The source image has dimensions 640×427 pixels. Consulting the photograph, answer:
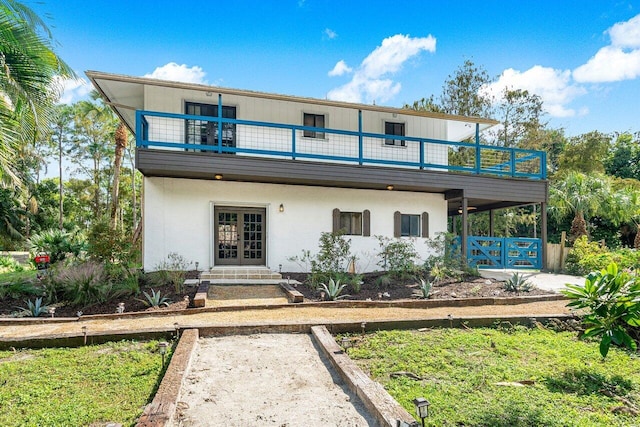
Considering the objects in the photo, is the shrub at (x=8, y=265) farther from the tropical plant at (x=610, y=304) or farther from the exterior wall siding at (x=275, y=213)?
the tropical plant at (x=610, y=304)

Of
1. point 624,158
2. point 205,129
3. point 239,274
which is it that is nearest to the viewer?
point 239,274

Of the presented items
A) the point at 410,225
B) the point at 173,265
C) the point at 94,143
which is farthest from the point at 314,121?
the point at 94,143

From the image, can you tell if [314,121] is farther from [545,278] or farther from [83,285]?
[545,278]

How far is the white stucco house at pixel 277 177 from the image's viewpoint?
34.1ft

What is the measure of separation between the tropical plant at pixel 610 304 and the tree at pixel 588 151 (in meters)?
24.7

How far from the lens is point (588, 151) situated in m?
24.5

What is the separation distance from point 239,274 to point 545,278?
9.57 metres

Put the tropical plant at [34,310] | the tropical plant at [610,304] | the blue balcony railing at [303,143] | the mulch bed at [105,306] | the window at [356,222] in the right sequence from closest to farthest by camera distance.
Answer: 1. the tropical plant at [610,304]
2. the tropical plant at [34,310]
3. the mulch bed at [105,306]
4. the blue balcony railing at [303,143]
5. the window at [356,222]

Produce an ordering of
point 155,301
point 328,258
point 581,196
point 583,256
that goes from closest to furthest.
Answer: point 155,301, point 328,258, point 583,256, point 581,196

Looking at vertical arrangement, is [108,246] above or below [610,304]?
above

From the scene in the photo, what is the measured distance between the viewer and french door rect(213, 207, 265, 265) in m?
11.4

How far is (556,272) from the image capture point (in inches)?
521

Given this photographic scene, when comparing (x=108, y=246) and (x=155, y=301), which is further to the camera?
(x=108, y=246)

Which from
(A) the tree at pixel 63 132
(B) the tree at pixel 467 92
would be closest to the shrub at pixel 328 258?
(B) the tree at pixel 467 92
